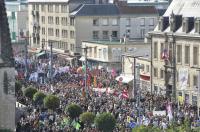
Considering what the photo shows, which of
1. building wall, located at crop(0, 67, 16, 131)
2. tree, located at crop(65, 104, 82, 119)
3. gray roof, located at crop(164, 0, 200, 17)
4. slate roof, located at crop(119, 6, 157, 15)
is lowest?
tree, located at crop(65, 104, 82, 119)

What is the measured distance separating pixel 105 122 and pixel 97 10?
74176 millimetres

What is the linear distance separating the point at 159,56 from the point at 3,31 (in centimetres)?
3790

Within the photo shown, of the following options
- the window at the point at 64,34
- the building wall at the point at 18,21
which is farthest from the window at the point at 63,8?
the building wall at the point at 18,21

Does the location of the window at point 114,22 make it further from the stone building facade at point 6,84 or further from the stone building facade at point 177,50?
the stone building facade at point 6,84

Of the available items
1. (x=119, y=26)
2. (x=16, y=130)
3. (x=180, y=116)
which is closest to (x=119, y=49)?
(x=119, y=26)

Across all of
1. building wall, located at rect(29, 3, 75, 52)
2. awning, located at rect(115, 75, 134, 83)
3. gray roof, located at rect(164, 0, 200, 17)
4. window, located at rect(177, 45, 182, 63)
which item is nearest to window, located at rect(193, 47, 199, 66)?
window, located at rect(177, 45, 182, 63)

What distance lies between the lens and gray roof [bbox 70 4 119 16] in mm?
123250

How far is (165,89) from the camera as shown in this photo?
3086 inches

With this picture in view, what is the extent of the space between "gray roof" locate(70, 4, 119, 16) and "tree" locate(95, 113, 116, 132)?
7268cm

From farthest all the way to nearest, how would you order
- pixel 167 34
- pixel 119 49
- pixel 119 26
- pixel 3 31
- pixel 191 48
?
pixel 119 26 → pixel 119 49 → pixel 167 34 → pixel 191 48 → pixel 3 31

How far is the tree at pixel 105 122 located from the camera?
50875 mm

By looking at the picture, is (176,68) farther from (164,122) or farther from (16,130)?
(16,130)

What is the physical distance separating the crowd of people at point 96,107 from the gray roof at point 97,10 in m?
34.2

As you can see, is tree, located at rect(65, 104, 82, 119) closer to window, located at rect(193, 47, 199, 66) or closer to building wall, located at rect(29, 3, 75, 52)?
window, located at rect(193, 47, 199, 66)
